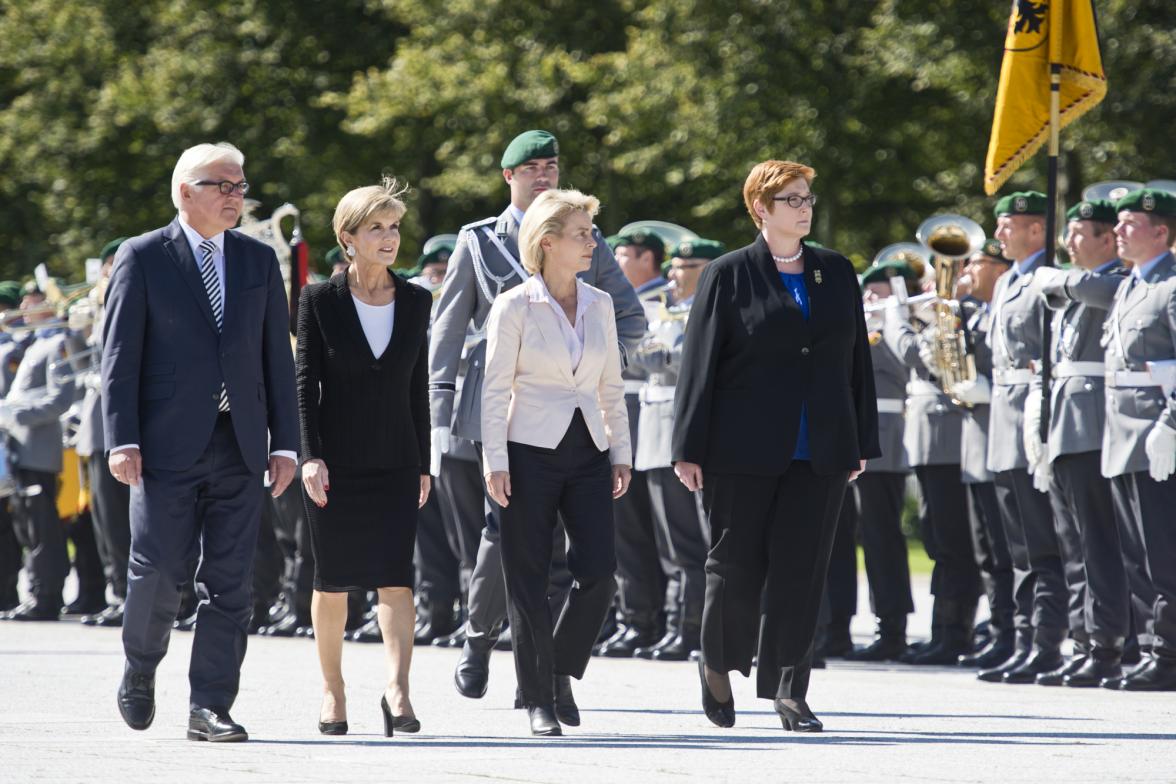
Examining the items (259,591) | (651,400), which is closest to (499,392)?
(651,400)

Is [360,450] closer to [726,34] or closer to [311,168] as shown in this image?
[726,34]

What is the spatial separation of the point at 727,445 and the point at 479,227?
1722 millimetres

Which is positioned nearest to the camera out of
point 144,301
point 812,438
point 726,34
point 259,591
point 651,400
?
point 144,301

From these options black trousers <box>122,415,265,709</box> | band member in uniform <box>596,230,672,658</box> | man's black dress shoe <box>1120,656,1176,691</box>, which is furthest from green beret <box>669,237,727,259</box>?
black trousers <box>122,415,265,709</box>

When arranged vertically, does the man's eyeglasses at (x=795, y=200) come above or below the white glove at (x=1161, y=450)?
above

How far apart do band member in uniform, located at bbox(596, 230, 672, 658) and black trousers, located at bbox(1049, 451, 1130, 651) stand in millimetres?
2546

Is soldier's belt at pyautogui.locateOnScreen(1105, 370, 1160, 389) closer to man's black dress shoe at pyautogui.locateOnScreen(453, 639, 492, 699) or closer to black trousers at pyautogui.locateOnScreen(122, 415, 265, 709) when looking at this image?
man's black dress shoe at pyautogui.locateOnScreen(453, 639, 492, 699)

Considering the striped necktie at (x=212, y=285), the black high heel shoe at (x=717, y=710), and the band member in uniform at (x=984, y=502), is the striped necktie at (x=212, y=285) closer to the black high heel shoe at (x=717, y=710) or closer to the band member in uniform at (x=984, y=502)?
the black high heel shoe at (x=717, y=710)

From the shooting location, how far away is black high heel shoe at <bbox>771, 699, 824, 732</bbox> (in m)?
8.11

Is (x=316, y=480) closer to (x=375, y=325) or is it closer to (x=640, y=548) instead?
(x=375, y=325)

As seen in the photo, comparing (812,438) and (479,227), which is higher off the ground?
(479,227)

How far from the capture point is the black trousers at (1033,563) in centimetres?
1070

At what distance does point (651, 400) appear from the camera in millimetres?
12609

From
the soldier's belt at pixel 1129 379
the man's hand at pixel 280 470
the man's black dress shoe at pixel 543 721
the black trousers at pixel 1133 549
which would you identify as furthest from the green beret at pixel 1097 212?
the man's hand at pixel 280 470
